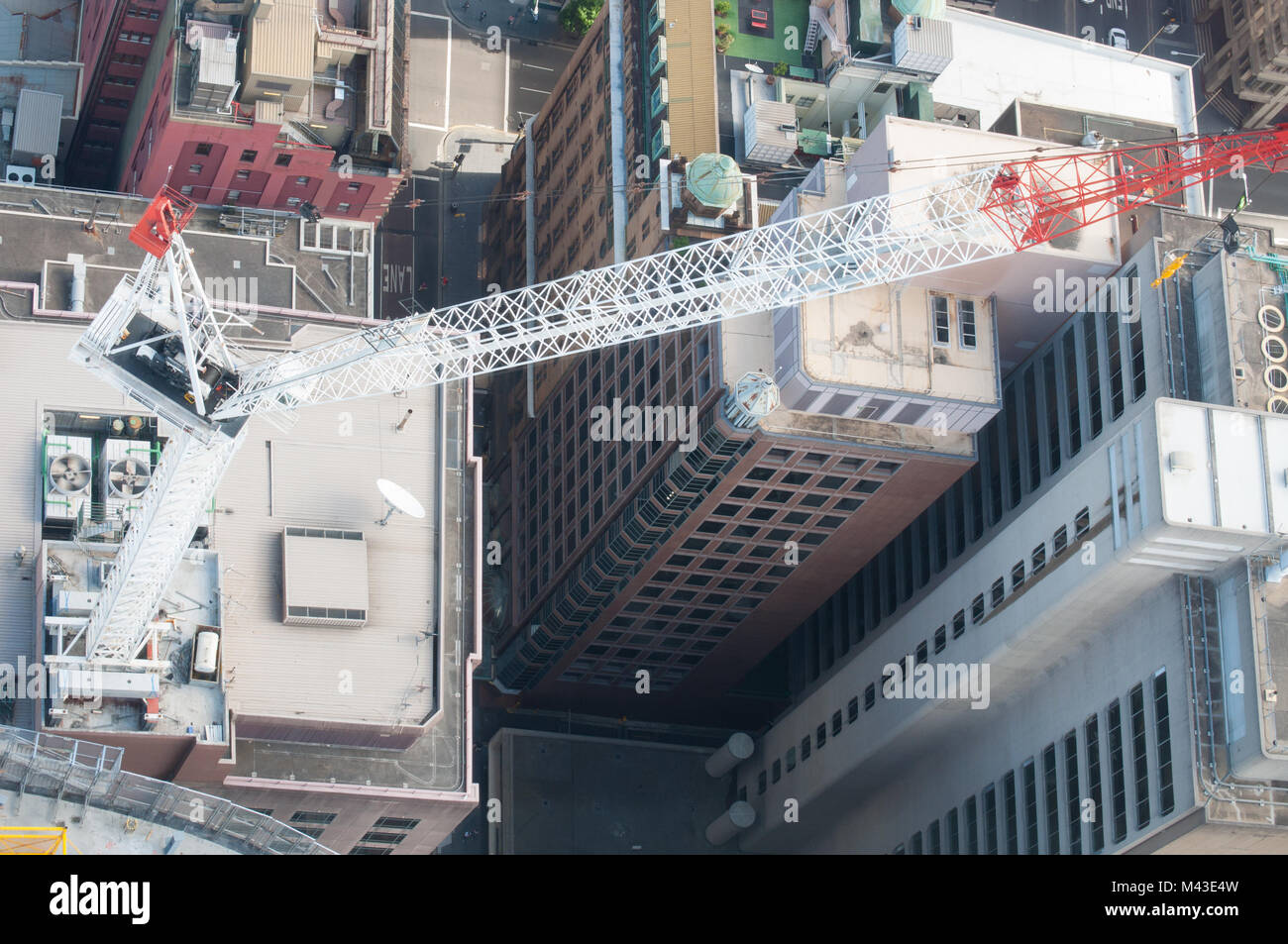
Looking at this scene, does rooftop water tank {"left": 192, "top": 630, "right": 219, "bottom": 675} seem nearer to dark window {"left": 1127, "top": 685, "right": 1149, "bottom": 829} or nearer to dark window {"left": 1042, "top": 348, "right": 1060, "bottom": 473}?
dark window {"left": 1127, "top": 685, "right": 1149, "bottom": 829}

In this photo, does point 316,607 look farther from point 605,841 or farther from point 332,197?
point 605,841

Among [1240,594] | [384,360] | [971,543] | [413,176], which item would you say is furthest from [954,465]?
[413,176]

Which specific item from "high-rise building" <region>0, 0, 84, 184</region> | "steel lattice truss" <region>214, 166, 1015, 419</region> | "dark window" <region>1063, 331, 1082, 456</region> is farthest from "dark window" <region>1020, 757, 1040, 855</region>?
"high-rise building" <region>0, 0, 84, 184</region>

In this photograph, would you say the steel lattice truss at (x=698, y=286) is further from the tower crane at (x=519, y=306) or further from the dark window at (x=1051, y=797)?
the dark window at (x=1051, y=797)

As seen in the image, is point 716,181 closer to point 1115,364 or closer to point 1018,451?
point 1018,451

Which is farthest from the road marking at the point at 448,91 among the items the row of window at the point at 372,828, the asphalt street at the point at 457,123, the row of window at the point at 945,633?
the row of window at the point at 372,828
